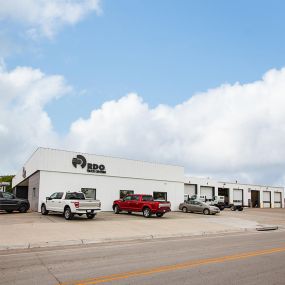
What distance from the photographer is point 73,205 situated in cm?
2353

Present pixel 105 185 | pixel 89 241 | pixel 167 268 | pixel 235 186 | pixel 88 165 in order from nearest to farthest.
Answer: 1. pixel 167 268
2. pixel 89 241
3. pixel 88 165
4. pixel 105 185
5. pixel 235 186

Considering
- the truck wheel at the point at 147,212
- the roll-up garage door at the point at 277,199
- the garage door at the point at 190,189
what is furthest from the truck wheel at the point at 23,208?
the roll-up garage door at the point at 277,199

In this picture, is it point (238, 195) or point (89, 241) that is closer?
point (89, 241)

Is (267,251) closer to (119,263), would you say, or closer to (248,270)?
(248,270)

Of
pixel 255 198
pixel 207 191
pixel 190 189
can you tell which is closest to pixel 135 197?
pixel 190 189

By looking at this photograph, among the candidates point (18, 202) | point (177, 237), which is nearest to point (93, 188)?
point (18, 202)

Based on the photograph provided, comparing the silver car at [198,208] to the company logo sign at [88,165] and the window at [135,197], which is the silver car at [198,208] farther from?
the company logo sign at [88,165]

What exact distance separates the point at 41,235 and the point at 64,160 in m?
16.1

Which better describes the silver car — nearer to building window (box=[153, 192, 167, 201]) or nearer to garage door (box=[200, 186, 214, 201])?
building window (box=[153, 192, 167, 201])

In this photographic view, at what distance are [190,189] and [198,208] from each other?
760 inches

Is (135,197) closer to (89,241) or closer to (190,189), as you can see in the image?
(89,241)

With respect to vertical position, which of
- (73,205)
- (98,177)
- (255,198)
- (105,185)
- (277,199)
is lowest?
(277,199)

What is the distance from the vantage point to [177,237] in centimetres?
1744

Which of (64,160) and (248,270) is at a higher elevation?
(64,160)
